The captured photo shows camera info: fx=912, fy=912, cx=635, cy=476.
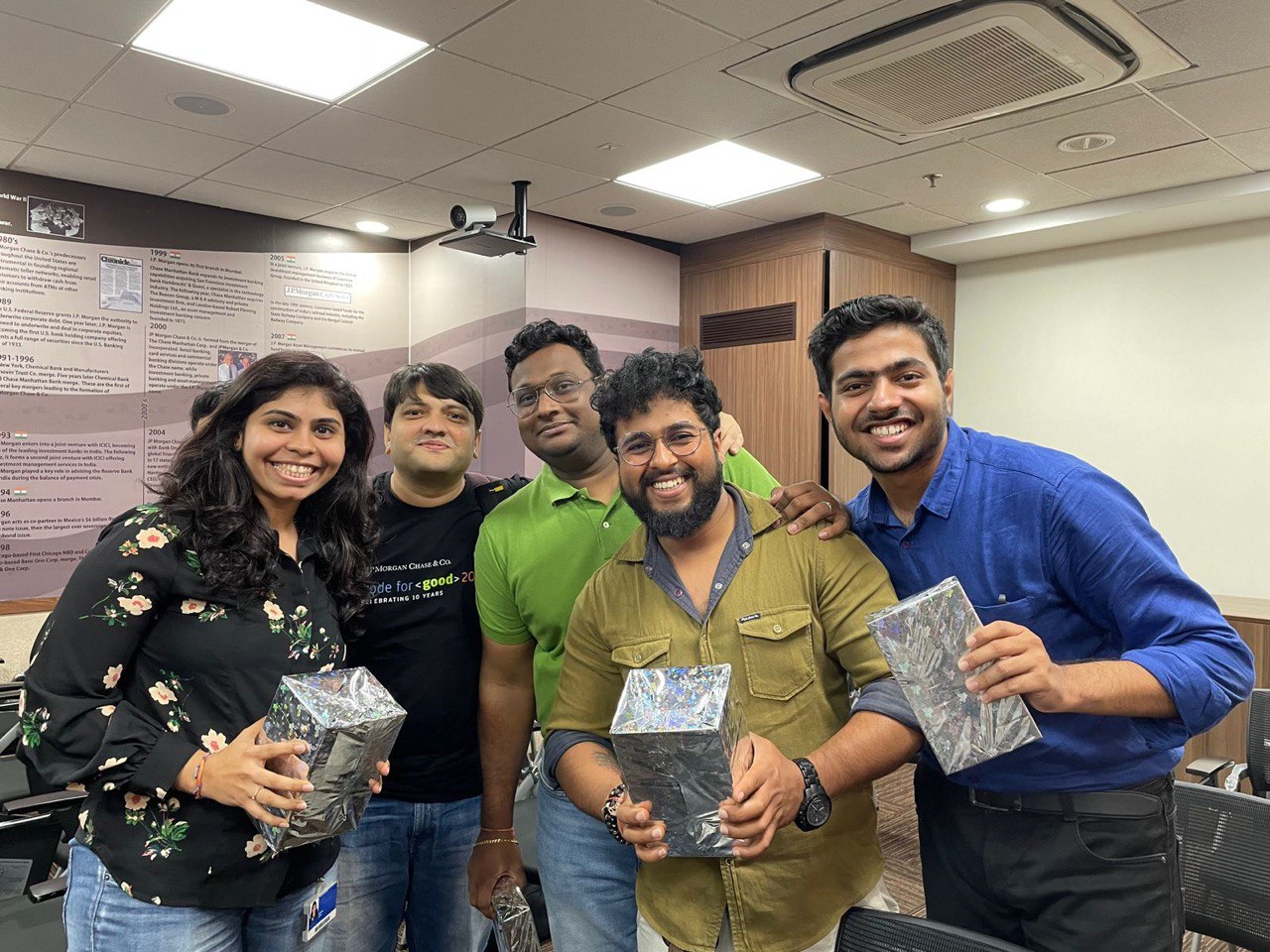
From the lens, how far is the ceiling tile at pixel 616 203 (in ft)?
15.6

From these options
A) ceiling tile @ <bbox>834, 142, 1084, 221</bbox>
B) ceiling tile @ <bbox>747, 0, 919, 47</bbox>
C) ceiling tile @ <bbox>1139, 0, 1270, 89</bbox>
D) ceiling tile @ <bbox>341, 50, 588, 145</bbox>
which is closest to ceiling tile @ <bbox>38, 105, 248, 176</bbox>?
ceiling tile @ <bbox>341, 50, 588, 145</bbox>

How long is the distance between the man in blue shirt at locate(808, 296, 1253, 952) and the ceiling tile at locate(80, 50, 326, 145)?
9.21 feet

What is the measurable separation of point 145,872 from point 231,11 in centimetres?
264

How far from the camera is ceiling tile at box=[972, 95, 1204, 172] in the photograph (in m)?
3.66

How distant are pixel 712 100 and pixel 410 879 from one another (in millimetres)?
2907

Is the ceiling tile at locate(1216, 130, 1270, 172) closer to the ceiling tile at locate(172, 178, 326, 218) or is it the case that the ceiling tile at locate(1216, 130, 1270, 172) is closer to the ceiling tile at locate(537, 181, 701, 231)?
the ceiling tile at locate(537, 181, 701, 231)

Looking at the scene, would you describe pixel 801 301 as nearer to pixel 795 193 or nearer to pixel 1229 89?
pixel 795 193

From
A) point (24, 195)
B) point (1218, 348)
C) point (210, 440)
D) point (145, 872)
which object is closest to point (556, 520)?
point (210, 440)

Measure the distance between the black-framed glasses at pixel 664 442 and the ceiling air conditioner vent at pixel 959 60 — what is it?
78.7 inches

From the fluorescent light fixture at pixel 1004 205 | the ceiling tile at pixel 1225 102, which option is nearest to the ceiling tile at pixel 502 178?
the fluorescent light fixture at pixel 1004 205

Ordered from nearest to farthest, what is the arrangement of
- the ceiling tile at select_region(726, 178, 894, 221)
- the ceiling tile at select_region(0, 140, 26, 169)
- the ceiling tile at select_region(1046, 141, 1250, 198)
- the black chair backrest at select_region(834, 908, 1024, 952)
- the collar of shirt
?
the black chair backrest at select_region(834, 908, 1024, 952), the collar of shirt, the ceiling tile at select_region(0, 140, 26, 169), the ceiling tile at select_region(1046, 141, 1250, 198), the ceiling tile at select_region(726, 178, 894, 221)

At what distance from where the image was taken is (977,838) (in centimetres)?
148

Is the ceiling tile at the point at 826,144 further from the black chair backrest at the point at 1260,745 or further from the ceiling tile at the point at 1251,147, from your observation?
the black chair backrest at the point at 1260,745

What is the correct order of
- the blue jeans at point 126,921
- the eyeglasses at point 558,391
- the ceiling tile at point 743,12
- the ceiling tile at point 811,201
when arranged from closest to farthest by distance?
the blue jeans at point 126,921
the eyeglasses at point 558,391
the ceiling tile at point 743,12
the ceiling tile at point 811,201
